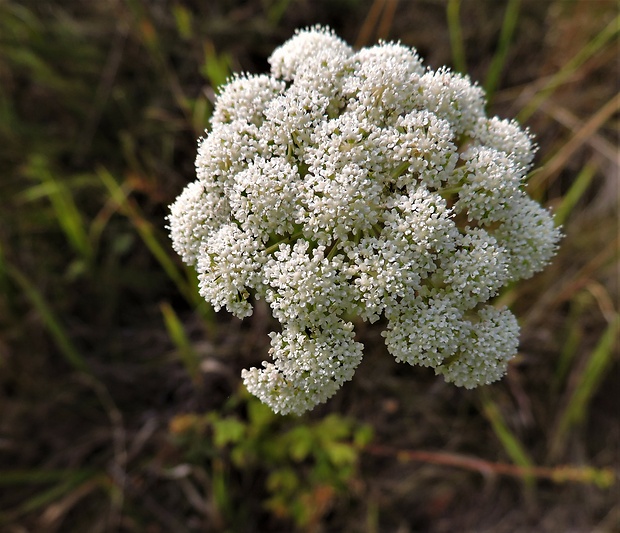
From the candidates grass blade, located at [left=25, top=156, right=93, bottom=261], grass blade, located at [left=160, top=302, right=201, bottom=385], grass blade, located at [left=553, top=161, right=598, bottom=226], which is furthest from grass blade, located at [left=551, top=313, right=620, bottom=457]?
grass blade, located at [left=25, top=156, right=93, bottom=261]

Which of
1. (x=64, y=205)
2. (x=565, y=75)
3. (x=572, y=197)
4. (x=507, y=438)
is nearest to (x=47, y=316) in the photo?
(x=64, y=205)

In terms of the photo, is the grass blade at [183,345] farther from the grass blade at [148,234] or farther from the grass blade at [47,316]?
the grass blade at [47,316]

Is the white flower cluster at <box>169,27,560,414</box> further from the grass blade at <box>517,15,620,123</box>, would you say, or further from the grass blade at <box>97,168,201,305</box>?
the grass blade at <box>517,15,620,123</box>

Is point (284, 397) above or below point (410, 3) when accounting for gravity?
A: below

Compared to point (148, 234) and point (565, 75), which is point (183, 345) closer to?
point (148, 234)

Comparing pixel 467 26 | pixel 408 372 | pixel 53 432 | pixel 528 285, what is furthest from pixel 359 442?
pixel 467 26

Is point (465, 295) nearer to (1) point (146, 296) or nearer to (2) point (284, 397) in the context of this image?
(2) point (284, 397)

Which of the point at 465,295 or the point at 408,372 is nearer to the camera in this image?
the point at 465,295
